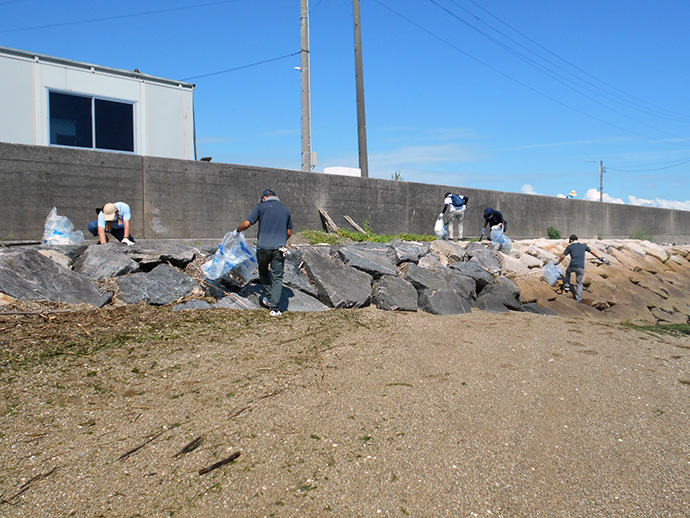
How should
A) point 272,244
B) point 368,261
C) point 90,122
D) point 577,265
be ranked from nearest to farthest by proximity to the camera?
point 272,244 < point 368,261 < point 90,122 < point 577,265

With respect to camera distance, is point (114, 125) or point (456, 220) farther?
point (456, 220)

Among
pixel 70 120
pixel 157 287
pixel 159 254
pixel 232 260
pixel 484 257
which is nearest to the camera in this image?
pixel 157 287

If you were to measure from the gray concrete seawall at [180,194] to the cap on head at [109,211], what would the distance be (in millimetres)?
323

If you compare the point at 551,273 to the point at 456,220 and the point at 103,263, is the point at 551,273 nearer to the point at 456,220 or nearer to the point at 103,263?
the point at 456,220

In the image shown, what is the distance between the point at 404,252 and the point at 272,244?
11.8ft

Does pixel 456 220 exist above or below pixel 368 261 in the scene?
above

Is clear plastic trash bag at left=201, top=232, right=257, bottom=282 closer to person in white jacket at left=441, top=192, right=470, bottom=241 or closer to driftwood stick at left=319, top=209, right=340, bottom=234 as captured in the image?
driftwood stick at left=319, top=209, right=340, bottom=234

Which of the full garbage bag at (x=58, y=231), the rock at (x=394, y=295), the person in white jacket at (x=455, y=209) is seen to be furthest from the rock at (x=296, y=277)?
the person in white jacket at (x=455, y=209)

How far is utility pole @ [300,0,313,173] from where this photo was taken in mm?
13133

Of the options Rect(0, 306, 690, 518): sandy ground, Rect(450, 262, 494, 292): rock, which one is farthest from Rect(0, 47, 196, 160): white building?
Rect(450, 262, 494, 292): rock

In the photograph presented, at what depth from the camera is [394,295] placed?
784 cm

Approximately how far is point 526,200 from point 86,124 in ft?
40.1

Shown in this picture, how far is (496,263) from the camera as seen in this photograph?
37.9 feet

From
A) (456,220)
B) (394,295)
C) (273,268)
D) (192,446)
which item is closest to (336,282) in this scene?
(394,295)
